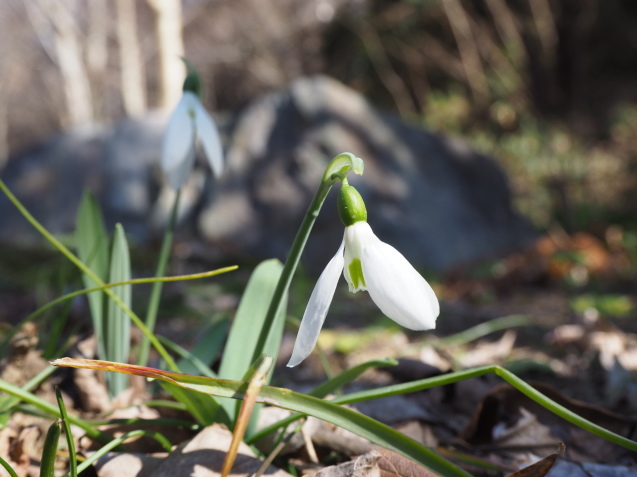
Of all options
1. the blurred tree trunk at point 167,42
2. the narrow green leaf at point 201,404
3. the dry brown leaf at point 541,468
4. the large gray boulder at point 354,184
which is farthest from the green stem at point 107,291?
the blurred tree trunk at point 167,42

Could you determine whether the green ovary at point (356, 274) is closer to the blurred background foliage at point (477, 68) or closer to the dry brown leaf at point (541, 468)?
the dry brown leaf at point (541, 468)

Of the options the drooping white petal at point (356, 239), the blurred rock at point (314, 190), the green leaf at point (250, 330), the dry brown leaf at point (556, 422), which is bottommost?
the blurred rock at point (314, 190)

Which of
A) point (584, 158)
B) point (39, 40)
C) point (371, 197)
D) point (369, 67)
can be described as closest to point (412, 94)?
point (369, 67)

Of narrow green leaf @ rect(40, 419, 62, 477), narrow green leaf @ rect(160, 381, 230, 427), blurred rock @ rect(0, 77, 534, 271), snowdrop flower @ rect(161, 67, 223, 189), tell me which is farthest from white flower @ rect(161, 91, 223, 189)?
blurred rock @ rect(0, 77, 534, 271)

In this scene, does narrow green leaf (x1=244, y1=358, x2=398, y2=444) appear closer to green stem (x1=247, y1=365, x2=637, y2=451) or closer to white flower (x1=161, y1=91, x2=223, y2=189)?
green stem (x1=247, y1=365, x2=637, y2=451)

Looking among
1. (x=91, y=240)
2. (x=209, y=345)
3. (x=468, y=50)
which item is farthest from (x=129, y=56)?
(x=209, y=345)

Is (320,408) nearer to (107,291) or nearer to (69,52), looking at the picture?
(107,291)

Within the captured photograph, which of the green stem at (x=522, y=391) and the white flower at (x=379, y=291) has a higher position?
the white flower at (x=379, y=291)
